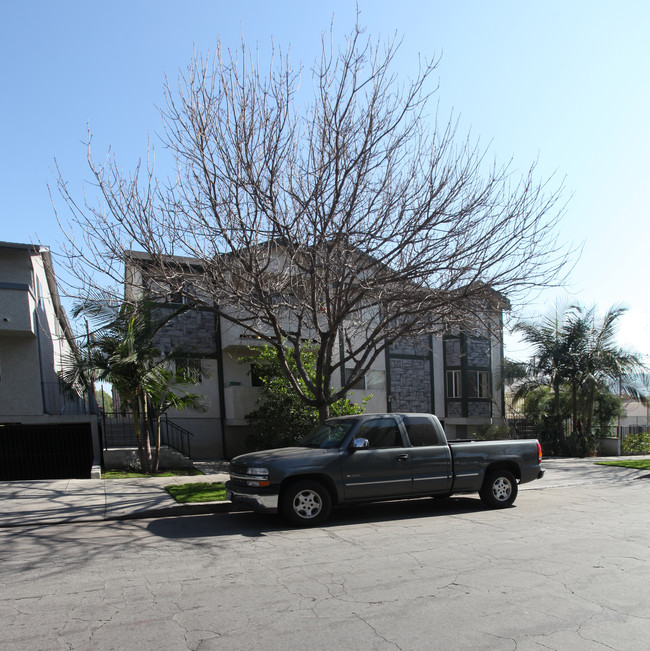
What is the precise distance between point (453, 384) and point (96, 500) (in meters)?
19.3

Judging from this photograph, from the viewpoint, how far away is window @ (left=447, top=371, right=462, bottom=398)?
89.6ft

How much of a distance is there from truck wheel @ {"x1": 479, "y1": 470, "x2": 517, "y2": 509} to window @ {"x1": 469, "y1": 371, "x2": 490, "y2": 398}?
16649mm

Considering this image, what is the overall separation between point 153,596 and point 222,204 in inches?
299

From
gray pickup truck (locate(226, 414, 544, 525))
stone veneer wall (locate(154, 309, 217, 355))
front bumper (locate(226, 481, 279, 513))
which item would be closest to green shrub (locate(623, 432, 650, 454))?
gray pickup truck (locate(226, 414, 544, 525))

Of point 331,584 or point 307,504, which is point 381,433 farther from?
point 331,584

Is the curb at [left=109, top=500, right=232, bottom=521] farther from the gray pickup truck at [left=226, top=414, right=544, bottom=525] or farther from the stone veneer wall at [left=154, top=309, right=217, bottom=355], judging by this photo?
the stone veneer wall at [left=154, top=309, right=217, bottom=355]

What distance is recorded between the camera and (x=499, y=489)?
10.6 metres

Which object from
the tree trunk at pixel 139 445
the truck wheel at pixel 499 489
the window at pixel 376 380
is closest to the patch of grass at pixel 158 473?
the tree trunk at pixel 139 445

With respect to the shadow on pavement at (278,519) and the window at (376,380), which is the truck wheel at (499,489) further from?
the window at (376,380)

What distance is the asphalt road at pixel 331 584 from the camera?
4.54 m

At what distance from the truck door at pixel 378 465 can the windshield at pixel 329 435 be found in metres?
0.25

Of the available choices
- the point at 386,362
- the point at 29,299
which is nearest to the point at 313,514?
the point at 29,299

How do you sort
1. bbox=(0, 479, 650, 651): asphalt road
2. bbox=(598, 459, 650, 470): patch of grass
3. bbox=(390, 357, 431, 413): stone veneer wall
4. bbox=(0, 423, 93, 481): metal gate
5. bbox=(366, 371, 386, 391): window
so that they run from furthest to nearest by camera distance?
bbox=(390, 357, 431, 413): stone veneer wall → bbox=(366, 371, 386, 391): window → bbox=(598, 459, 650, 470): patch of grass → bbox=(0, 423, 93, 481): metal gate → bbox=(0, 479, 650, 651): asphalt road

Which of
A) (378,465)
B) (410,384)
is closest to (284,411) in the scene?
(378,465)
